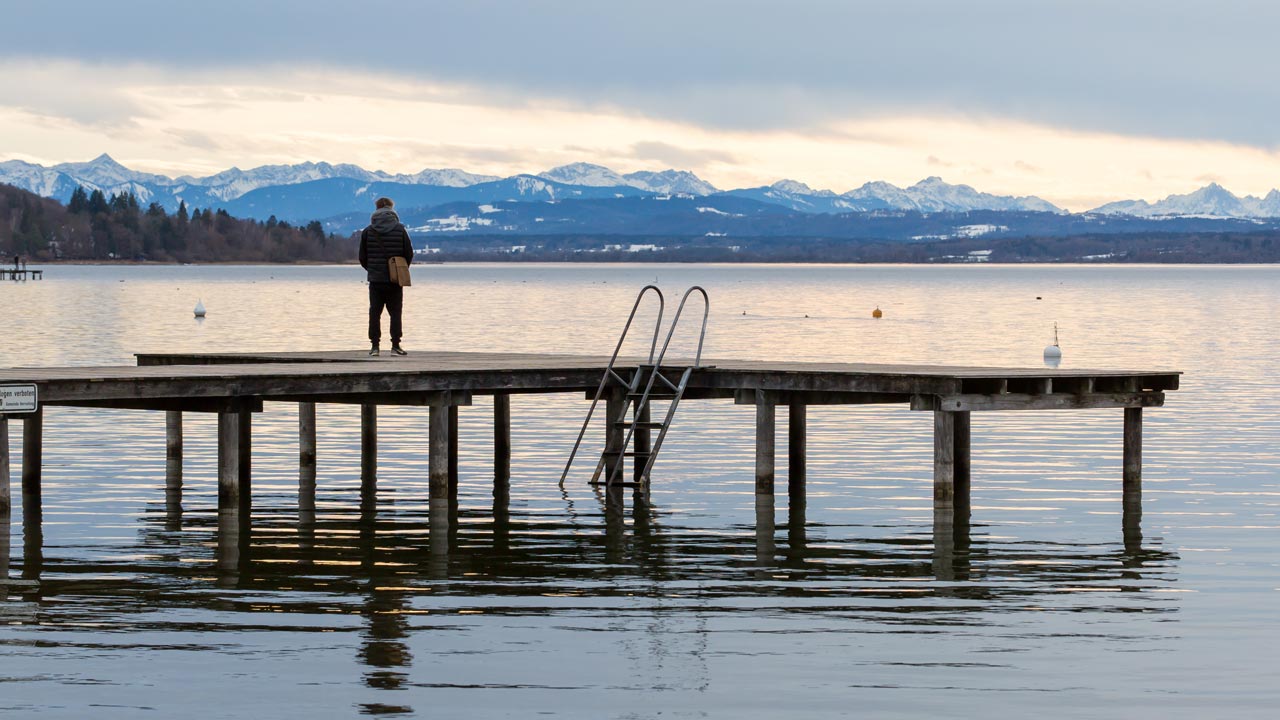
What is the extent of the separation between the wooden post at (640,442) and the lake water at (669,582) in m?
0.47

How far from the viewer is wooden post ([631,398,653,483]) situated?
27.5 m

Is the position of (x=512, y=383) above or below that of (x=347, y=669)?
above

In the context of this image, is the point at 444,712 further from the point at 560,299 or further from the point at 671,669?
the point at 560,299

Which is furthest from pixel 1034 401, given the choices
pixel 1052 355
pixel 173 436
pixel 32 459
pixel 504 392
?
pixel 1052 355

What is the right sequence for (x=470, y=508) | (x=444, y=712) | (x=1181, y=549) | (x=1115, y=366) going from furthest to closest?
(x=1115, y=366)
(x=470, y=508)
(x=1181, y=549)
(x=444, y=712)

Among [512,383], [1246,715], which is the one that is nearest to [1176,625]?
[1246,715]

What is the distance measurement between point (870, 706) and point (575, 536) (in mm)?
9584

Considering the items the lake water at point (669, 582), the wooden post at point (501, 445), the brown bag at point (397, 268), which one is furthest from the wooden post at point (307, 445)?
the brown bag at point (397, 268)

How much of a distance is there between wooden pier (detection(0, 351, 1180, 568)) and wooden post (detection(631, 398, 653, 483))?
421 millimetres

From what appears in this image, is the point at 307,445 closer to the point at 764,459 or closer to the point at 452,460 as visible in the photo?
the point at 452,460

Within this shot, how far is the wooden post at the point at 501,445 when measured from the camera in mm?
29281

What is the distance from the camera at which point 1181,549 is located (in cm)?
2231

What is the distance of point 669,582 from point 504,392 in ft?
26.6

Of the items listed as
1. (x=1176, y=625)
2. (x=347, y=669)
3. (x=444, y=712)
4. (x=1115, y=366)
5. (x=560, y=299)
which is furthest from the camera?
(x=560, y=299)
